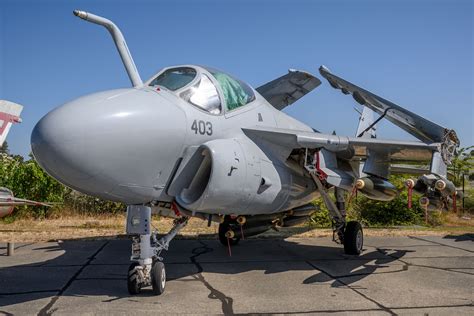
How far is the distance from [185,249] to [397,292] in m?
5.45

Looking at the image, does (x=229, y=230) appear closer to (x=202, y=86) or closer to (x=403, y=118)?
(x=403, y=118)

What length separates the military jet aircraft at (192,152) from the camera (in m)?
4.73

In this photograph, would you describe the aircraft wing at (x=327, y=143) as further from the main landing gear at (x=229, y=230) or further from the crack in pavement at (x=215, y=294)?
the main landing gear at (x=229, y=230)

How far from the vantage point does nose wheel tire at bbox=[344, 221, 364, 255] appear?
9453mm

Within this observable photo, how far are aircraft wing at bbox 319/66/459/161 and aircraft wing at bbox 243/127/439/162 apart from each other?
30 centimetres

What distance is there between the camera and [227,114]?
6.38m

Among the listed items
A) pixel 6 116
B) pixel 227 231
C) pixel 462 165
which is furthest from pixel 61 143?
pixel 462 165

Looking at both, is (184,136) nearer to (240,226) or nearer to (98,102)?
(98,102)

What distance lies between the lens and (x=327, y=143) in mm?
7270

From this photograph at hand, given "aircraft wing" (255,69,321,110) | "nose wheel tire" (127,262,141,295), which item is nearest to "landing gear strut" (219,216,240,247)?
"aircraft wing" (255,69,321,110)

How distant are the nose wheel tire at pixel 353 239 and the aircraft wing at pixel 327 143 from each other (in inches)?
69.3

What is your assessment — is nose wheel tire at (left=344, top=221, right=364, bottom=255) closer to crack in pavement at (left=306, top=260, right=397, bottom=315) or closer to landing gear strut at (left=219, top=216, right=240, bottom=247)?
crack in pavement at (left=306, top=260, right=397, bottom=315)

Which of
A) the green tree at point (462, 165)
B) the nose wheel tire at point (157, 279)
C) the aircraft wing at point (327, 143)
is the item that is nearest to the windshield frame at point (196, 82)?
the aircraft wing at point (327, 143)

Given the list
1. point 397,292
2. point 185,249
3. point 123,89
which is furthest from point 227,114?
point 185,249
